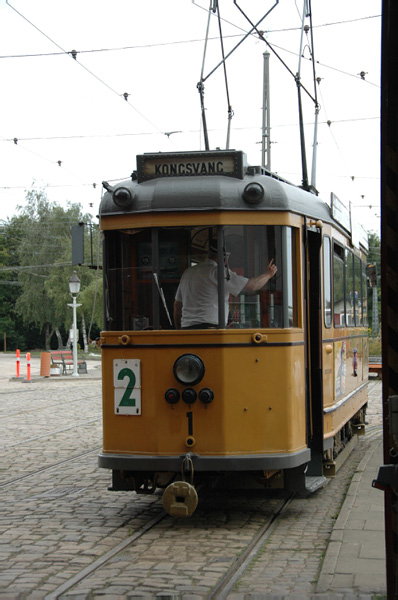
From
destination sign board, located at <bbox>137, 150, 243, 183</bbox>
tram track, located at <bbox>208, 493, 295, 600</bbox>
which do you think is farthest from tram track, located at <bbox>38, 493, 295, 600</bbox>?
destination sign board, located at <bbox>137, 150, 243, 183</bbox>

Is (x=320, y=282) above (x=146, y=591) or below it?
above

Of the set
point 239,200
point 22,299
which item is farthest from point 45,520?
point 22,299

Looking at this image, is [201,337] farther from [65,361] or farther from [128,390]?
[65,361]

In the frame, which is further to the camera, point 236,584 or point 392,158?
point 236,584

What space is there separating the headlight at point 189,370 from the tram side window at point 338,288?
2.63m

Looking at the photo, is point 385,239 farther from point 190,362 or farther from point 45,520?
point 45,520

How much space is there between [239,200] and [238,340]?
116cm

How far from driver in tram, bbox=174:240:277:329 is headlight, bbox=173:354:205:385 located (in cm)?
31

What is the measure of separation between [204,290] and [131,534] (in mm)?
2055

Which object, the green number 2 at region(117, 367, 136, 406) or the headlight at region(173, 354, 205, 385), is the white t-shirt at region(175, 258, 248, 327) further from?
the green number 2 at region(117, 367, 136, 406)

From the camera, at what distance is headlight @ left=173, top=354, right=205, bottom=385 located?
7.55 m

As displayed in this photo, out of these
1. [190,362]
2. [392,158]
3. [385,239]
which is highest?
[392,158]

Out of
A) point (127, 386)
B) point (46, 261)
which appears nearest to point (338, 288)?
point (127, 386)

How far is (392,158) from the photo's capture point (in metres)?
4.17
